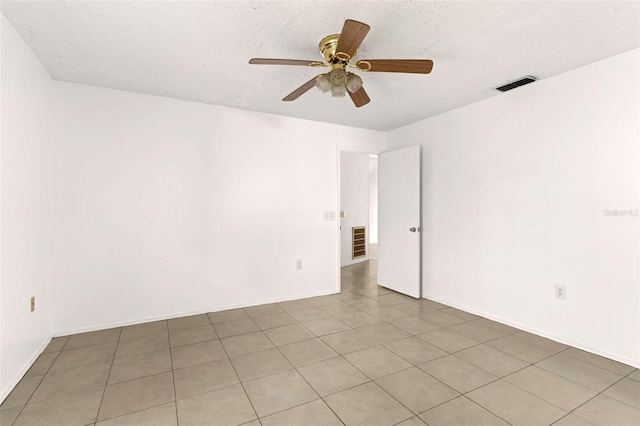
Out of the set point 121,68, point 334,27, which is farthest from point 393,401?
point 121,68

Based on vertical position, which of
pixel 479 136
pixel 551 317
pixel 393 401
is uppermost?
pixel 479 136

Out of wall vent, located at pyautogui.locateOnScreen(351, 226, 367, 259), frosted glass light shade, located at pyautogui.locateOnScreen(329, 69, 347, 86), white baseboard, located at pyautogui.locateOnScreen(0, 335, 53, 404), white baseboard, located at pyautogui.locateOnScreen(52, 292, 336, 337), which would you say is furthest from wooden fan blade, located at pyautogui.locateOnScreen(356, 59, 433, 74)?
wall vent, located at pyautogui.locateOnScreen(351, 226, 367, 259)

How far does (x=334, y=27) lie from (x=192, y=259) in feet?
8.99

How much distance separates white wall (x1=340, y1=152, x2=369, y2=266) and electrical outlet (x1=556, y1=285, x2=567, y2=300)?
12.7ft

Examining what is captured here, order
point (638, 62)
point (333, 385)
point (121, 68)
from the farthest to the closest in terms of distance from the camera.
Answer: point (121, 68), point (638, 62), point (333, 385)

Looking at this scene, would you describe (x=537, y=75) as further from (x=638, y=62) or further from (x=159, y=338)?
(x=159, y=338)

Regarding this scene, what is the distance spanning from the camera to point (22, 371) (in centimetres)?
218

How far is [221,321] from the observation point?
3.26m

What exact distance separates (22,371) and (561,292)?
4.36 meters

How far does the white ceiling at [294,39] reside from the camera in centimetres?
180

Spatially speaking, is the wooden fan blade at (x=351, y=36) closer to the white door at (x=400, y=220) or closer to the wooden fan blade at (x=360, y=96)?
the wooden fan blade at (x=360, y=96)

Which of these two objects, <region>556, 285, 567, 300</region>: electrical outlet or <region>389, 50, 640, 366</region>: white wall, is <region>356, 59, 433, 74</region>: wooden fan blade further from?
<region>556, 285, 567, 300</region>: electrical outlet

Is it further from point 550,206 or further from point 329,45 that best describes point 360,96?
point 550,206

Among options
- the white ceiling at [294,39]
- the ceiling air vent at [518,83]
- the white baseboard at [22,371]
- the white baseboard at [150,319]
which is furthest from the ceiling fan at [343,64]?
the white baseboard at [150,319]
